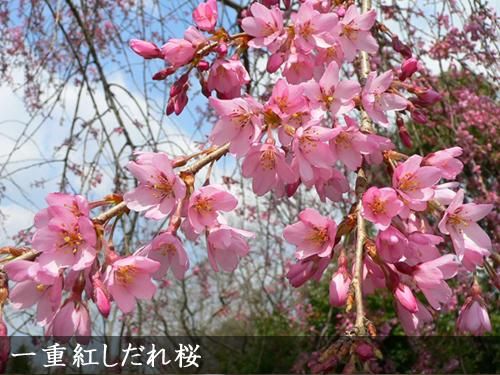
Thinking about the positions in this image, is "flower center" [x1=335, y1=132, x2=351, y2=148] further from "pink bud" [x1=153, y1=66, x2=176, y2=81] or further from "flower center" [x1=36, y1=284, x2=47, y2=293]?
"flower center" [x1=36, y1=284, x2=47, y2=293]

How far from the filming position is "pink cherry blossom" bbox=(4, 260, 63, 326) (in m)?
0.83

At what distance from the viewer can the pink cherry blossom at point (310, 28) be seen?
43.4 inches

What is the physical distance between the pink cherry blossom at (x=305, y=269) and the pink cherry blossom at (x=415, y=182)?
0.15 m

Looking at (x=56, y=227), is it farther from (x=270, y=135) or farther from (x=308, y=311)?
(x=308, y=311)

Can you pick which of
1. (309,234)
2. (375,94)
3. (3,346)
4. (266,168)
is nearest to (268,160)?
(266,168)

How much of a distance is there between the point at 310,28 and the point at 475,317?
1.84 feet

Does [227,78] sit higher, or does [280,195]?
[227,78]

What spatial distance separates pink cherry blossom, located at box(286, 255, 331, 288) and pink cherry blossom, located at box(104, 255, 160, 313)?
0.68 feet

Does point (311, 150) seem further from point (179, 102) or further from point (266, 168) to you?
point (179, 102)

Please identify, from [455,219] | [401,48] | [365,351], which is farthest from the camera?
[401,48]

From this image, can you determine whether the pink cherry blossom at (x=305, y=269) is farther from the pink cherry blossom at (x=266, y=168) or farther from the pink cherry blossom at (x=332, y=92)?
the pink cherry blossom at (x=332, y=92)

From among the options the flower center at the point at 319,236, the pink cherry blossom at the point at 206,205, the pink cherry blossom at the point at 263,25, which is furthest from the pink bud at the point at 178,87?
the flower center at the point at 319,236

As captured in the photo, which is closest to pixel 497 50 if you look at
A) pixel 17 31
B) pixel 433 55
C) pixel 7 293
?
pixel 433 55

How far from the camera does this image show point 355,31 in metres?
1.24
